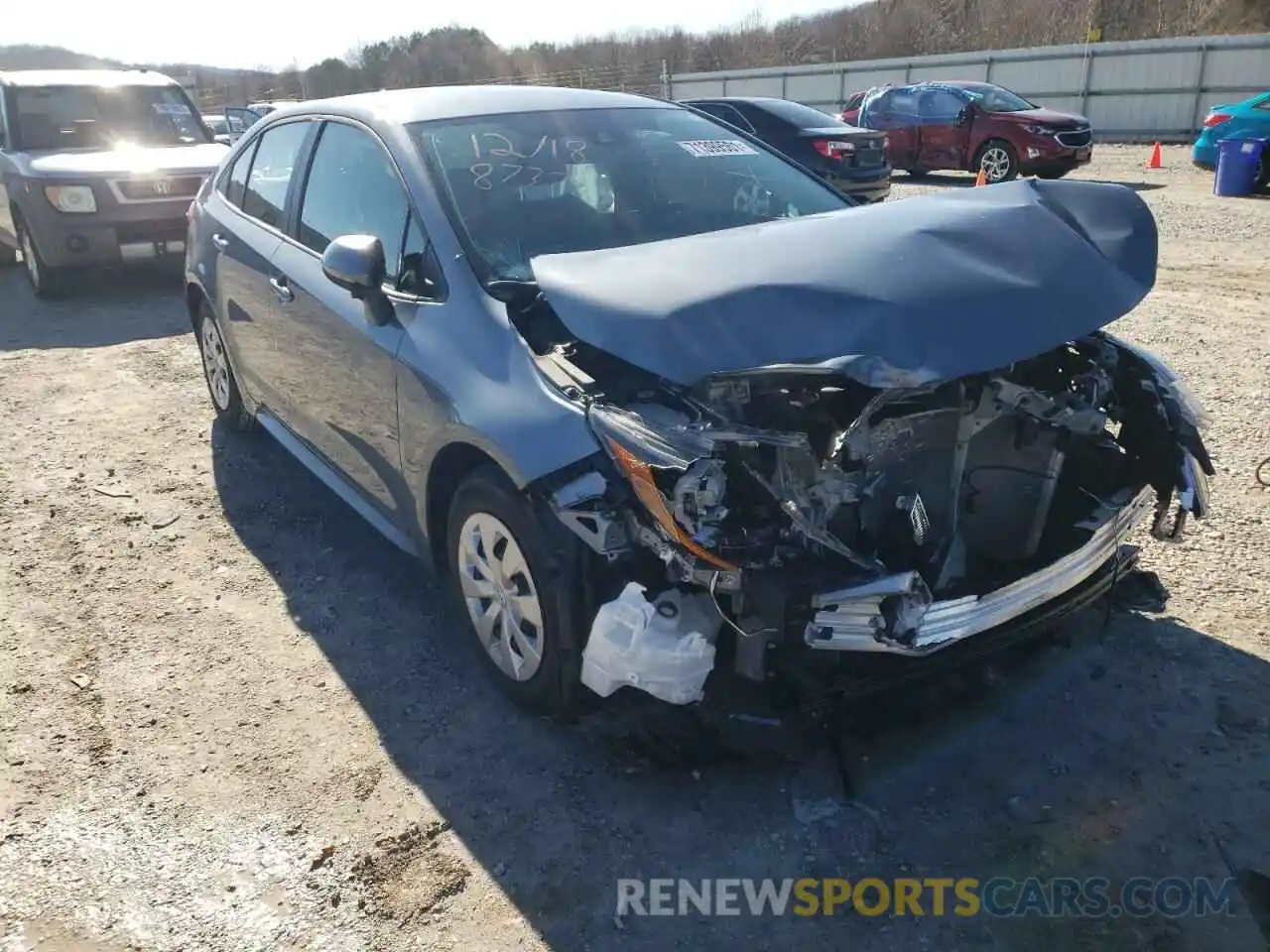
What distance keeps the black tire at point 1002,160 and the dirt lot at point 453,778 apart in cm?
1233

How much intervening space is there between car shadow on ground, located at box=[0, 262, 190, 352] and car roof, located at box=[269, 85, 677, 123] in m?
4.92

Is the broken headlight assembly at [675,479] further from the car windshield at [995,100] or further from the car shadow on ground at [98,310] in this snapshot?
the car windshield at [995,100]

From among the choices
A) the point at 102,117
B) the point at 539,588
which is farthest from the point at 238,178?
the point at 102,117

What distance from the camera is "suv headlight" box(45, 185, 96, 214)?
28.2ft

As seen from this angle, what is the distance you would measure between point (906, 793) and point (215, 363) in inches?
175

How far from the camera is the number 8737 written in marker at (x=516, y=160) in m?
3.51

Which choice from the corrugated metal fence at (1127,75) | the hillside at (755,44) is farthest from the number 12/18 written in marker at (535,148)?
the hillside at (755,44)

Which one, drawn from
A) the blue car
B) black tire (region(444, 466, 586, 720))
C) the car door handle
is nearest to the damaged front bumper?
black tire (region(444, 466, 586, 720))

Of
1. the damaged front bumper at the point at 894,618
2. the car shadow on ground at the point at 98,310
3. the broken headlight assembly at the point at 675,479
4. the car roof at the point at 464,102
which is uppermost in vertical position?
the car roof at the point at 464,102

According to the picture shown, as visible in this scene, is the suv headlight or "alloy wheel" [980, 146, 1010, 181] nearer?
the suv headlight

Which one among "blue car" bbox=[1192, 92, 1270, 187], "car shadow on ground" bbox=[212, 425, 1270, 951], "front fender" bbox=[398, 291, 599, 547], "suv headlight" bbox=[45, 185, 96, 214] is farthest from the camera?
"blue car" bbox=[1192, 92, 1270, 187]

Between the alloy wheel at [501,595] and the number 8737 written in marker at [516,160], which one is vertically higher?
the number 8737 written in marker at [516,160]

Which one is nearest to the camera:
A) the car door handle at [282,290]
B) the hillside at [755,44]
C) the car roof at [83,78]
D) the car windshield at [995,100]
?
the car door handle at [282,290]
